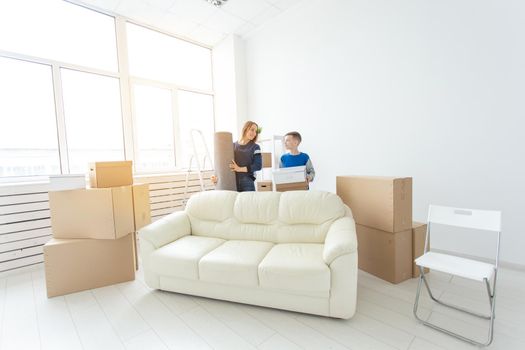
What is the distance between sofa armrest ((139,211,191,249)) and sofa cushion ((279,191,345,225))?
1.04m

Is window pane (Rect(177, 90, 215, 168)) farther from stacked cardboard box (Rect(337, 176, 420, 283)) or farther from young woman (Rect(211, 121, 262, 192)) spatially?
stacked cardboard box (Rect(337, 176, 420, 283))

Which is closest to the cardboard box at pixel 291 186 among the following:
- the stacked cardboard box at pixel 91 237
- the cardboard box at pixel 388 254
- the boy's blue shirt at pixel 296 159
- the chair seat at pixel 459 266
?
the boy's blue shirt at pixel 296 159

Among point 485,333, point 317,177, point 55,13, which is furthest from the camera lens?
point 317,177

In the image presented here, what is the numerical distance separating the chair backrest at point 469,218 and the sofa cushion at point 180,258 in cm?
191

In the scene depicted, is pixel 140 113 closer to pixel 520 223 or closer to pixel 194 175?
pixel 194 175

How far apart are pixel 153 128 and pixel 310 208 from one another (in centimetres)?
323

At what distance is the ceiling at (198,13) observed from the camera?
3.56 m

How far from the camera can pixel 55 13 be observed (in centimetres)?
328

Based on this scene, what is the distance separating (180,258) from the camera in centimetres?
206

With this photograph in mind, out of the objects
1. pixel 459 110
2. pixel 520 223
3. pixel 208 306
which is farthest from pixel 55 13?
pixel 520 223

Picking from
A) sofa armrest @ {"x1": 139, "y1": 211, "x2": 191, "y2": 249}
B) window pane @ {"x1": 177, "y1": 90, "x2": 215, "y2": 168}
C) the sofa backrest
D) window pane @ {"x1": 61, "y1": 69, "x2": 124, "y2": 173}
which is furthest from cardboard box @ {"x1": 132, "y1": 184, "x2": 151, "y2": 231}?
window pane @ {"x1": 177, "y1": 90, "x2": 215, "y2": 168}

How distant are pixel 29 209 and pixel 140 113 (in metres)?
2.01

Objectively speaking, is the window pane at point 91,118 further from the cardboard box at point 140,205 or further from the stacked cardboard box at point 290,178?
the stacked cardboard box at point 290,178

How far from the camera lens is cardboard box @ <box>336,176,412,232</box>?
2.22 m
